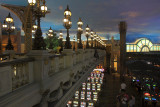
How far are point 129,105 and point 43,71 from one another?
12398 millimetres

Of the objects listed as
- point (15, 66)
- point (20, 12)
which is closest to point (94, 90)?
point (20, 12)

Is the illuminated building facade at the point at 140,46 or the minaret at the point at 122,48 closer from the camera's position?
the minaret at the point at 122,48

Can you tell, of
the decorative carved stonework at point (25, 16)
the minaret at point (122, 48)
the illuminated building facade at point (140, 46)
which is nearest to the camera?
the decorative carved stonework at point (25, 16)

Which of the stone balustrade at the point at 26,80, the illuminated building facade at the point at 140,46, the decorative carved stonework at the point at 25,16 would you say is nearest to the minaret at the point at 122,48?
the decorative carved stonework at the point at 25,16

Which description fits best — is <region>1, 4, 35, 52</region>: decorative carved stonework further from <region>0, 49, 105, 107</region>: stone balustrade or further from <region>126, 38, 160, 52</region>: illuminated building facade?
<region>126, 38, 160, 52</region>: illuminated building facade

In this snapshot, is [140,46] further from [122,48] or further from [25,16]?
[25,16]

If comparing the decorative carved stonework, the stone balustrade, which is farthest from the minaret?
the stone balustrade

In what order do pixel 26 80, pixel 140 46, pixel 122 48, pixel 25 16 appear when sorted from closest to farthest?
pixel 26 80, pixel 25 16, pixel 122 48, pixel 140 46

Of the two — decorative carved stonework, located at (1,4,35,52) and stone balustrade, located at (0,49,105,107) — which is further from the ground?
decorative carved stonework, located at (1,4,35,52)

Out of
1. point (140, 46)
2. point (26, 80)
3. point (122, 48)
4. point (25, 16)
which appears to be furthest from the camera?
point (140, 46)

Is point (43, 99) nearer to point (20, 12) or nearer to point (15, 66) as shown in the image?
point (15, 66)

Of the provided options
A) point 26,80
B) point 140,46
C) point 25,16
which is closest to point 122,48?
point 25,16

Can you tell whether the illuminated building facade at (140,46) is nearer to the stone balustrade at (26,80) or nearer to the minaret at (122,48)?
the minaret at (122,48)

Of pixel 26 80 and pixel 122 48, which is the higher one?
pixel 122 48
